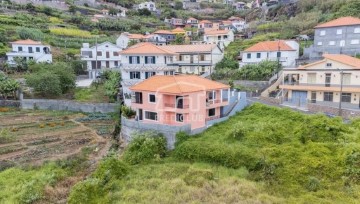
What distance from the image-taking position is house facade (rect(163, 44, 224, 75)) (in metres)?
49.3

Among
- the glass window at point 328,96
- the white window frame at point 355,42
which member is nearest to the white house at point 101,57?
the glass window at point 328,96

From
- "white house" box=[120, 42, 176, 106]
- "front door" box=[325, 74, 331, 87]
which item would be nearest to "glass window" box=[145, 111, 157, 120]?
"white house" box=[120, 42, 176, 106]

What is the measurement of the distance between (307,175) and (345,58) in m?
20.3

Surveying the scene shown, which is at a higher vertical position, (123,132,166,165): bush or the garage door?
the garage door

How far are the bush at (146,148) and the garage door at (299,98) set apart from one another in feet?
59.6

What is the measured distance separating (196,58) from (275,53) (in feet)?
43.4

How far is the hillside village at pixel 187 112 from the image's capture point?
1991 centimetres

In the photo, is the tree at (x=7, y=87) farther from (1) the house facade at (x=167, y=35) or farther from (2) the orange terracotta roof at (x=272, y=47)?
(1) the house facade at (x=167, y=35)

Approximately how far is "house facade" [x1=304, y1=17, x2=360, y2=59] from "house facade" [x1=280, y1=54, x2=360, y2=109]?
12961 millimetres

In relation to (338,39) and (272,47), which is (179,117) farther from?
(338,39)

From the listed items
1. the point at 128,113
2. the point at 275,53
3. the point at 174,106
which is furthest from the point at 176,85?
the point at 275,53

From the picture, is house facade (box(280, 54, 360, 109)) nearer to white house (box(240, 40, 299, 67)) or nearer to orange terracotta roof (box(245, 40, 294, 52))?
white house (box(240, 40, 299, 67))

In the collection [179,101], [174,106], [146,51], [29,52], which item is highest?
[29,52]

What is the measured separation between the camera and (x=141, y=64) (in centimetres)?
3938
